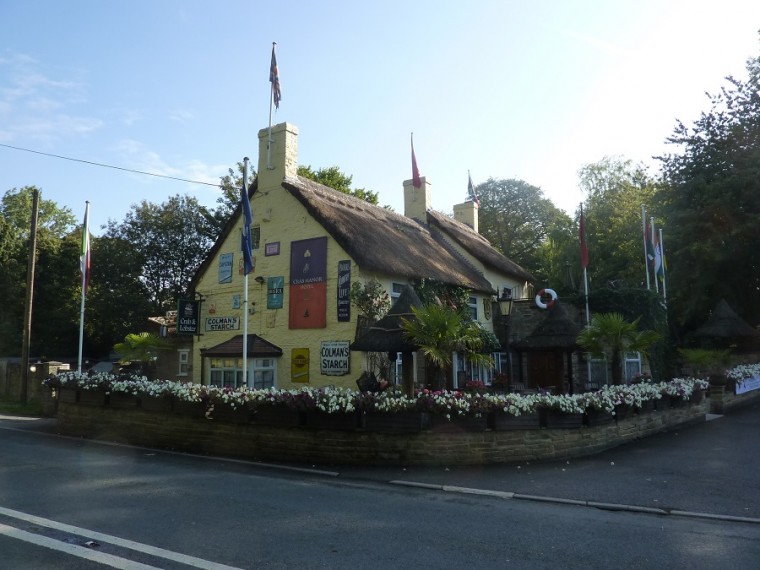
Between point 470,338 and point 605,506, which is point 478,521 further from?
point 470,338

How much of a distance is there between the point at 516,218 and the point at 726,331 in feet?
79.3

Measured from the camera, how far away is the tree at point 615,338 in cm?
1430

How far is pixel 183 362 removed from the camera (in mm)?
29609

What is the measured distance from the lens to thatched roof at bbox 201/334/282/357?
19.4 metres

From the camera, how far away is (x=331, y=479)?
365 inches

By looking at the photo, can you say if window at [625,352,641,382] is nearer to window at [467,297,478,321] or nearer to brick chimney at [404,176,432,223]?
window at [467,297,478,321]

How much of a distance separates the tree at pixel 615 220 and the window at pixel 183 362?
893 inches

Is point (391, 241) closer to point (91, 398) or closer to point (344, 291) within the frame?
point (344, 291)

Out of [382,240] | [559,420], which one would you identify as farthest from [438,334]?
[382,240]

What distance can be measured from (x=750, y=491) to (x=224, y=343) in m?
16.4

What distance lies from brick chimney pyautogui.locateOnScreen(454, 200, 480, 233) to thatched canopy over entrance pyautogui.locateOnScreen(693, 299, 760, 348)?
40.6 ft

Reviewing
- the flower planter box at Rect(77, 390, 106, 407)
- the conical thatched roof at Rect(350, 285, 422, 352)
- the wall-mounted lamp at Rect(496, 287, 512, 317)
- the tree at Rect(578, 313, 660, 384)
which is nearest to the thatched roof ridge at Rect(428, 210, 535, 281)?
the wall-mounted lamp at Rect(496, 287, 512, 317)

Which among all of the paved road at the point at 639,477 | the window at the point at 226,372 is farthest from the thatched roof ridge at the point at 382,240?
the paved road at the point at 639,477

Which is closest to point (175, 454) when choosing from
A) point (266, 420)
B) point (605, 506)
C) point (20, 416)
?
point (266, 420)
